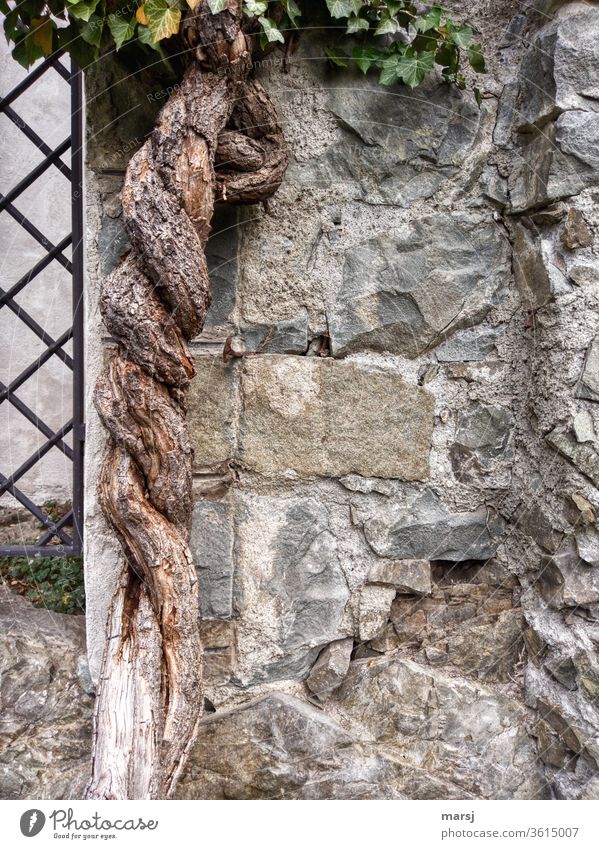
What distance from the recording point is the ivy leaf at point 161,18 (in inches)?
32.5

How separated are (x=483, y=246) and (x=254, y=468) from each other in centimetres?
49

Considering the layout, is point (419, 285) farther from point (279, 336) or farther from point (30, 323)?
point (30, 323)

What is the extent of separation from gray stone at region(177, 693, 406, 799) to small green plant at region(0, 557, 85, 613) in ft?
1.18

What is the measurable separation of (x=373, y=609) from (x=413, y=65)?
2.62 ft

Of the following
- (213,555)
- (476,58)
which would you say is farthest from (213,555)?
(476,58)

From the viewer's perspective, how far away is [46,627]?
3.62 ft

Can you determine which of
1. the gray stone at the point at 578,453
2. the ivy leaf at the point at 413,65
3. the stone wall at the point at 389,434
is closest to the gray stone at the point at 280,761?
the stone wall at the point at 389,434

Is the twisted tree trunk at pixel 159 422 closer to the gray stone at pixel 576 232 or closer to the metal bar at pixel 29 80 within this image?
the metal bar at pixel 29 80

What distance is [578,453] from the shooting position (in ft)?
3.04

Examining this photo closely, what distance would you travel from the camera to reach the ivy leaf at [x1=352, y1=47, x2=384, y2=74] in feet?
3.07

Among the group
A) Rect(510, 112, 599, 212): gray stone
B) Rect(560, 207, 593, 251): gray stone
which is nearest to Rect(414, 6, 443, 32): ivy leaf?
Rect(510, 112, 599, 212): gray stone

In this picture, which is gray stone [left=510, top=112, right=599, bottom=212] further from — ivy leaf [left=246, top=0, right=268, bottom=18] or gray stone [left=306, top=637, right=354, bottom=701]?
gray stone [left=306, top=637, right=354, bottom=701]
